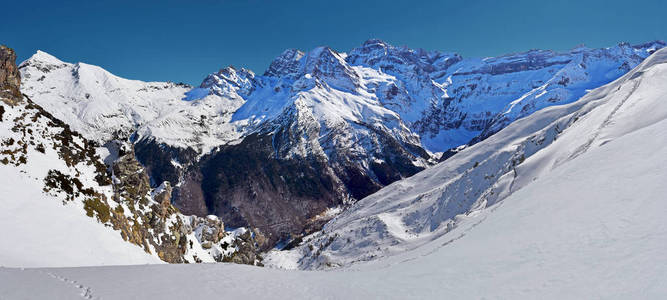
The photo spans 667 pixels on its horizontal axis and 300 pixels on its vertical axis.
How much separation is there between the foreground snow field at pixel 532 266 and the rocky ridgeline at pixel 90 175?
2487 cm

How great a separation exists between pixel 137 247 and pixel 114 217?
→ 5.24 m

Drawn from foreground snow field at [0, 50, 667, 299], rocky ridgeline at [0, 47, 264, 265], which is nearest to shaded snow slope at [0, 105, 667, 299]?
foreground snow field at [0, 50, 667, 299]

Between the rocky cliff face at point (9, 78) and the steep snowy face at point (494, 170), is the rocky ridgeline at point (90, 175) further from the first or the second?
the steep snowy face at point (494, 170)

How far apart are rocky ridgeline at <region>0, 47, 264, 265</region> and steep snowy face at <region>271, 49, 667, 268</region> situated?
43018mm

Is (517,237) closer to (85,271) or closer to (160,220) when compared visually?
(85,271)

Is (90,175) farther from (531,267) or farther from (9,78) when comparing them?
(531,267)

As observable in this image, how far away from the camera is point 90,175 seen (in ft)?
167

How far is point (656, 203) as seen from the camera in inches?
648

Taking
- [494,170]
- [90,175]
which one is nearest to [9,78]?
[90,175]

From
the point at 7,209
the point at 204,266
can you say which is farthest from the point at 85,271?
the point at 7,209

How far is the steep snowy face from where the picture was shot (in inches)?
1731

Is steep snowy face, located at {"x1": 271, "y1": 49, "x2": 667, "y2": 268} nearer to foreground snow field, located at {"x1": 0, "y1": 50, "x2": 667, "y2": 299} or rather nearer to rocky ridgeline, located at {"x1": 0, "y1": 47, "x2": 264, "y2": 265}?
foreground snow field, located at {"x1": 0, "y1": 50, "x2": 667, "y2": 299}

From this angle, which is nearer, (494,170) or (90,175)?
(90,175)

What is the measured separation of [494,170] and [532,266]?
233ft
